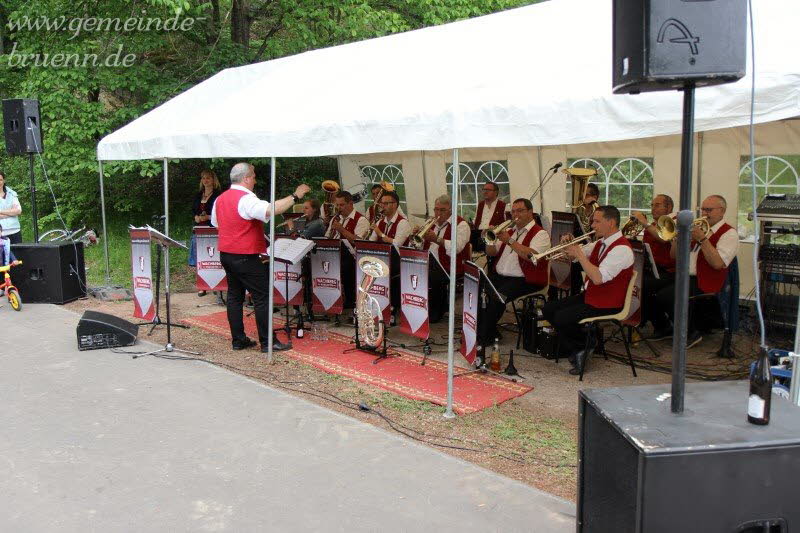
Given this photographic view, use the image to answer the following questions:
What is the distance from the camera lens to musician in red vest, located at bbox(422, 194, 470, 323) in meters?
7.64

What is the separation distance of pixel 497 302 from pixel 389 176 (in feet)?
22.1

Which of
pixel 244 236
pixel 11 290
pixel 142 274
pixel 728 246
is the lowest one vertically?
pixel 11 290

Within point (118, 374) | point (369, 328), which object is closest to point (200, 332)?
point (118, 374)

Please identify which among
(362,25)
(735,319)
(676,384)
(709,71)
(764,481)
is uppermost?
(362,25)

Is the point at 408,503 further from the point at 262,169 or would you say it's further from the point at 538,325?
the point at 262,169

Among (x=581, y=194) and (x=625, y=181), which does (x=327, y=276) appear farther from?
(x=625, y=181)

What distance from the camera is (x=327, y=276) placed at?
8.00 metres

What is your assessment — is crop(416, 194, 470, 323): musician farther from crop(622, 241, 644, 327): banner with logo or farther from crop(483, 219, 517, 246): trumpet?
crop(622, 241, 644, 327): banner with logo

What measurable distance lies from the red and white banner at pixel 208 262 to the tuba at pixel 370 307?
9.61 ft

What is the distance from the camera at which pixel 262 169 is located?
52.7ft

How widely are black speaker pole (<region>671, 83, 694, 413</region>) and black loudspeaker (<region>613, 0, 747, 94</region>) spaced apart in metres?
0.11

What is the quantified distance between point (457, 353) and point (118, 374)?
341 centimetres

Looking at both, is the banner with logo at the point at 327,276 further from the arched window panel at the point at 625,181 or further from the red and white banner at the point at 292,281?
the arched window panel at the point at 625,181

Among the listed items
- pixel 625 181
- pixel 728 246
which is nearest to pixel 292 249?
pixel 728 246
